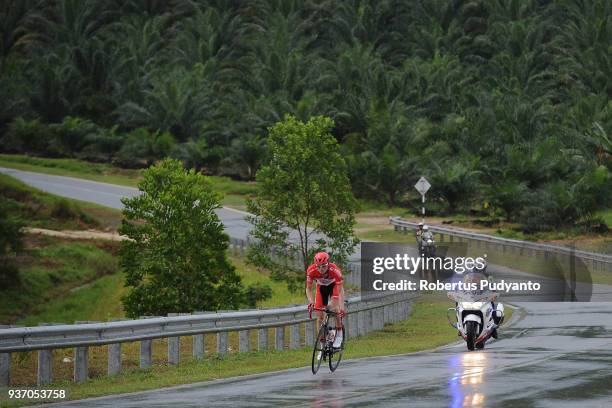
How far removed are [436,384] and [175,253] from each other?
17.6 m

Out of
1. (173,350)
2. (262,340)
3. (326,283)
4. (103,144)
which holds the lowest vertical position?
(262,340)

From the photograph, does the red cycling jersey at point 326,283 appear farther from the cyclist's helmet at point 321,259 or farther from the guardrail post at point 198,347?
the guardrail post at point 198,347

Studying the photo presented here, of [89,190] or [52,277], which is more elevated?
[89,190]

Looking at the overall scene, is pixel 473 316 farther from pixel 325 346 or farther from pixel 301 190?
pixel 301 190

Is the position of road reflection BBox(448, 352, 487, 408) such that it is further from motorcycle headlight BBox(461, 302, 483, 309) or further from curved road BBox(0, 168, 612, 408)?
motorcycle headlight BBox(461, 302, 483, 309)

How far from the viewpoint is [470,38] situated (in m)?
103

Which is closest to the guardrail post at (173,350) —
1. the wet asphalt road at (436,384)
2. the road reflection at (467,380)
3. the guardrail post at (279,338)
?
the wet asphalt road at (436,384)

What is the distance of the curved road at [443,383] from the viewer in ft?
45.2

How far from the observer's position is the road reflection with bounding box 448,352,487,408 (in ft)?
44.7

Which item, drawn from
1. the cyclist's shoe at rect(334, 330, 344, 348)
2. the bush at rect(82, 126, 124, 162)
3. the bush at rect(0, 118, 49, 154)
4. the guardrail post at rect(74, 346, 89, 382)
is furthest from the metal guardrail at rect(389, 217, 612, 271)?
the bush at rect(0, 118, 49, 154)

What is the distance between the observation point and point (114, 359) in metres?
18.7

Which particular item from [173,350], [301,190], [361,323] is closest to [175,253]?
[301,190]

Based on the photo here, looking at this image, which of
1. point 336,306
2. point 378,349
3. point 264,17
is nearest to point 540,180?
point 378,349

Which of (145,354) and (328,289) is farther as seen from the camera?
(145,354)
